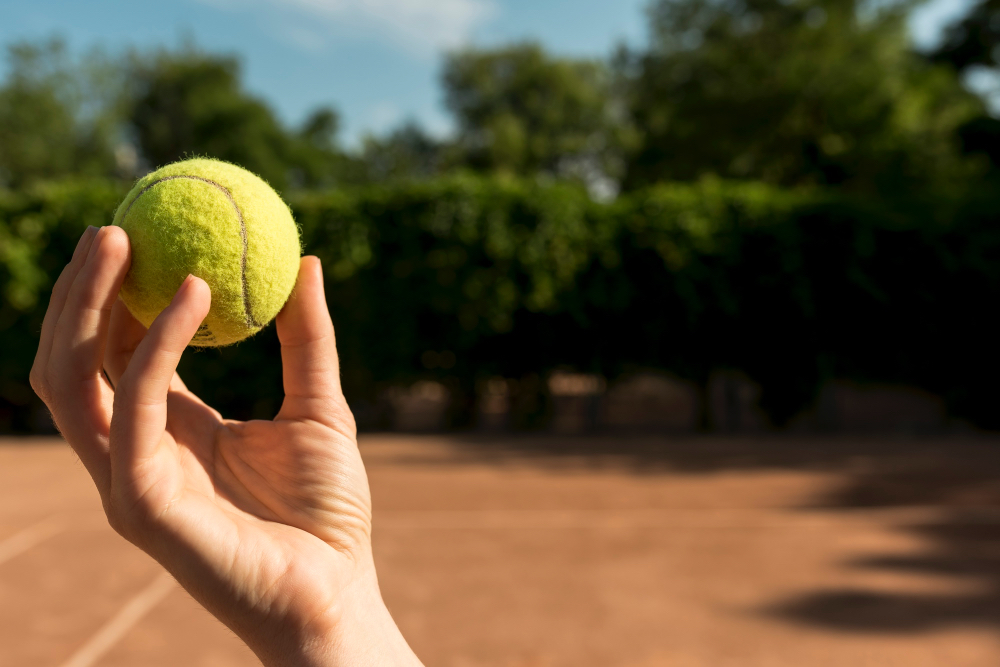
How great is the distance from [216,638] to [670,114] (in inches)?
910

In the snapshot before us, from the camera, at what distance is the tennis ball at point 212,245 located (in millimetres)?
1718

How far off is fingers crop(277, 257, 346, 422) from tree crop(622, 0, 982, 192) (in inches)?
841

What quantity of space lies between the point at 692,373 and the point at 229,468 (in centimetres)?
999

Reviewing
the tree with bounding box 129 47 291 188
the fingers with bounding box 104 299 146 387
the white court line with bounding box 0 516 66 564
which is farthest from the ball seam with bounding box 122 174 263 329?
the tree with bounding box 129 47 291 188

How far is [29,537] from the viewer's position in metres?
5.57

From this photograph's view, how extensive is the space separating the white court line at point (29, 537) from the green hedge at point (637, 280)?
476 centimetres

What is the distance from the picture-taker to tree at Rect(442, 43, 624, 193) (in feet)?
122

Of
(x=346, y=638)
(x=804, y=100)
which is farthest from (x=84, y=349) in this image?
(x=804, y=100)

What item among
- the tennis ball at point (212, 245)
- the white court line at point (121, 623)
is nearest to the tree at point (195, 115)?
the white court line at point (121, 623)

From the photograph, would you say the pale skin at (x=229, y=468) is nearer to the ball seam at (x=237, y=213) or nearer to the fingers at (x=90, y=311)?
the fingers at (x=90, y=311)

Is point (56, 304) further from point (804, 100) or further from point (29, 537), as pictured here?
point (804, 100)

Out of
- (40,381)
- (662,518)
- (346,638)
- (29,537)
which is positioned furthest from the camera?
(662,518)

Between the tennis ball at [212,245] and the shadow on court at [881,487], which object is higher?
the tennis ball at [212,245]

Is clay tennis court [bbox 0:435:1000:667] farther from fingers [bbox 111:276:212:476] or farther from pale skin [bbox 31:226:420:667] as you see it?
fingers [bbox 111:276:212:476]
